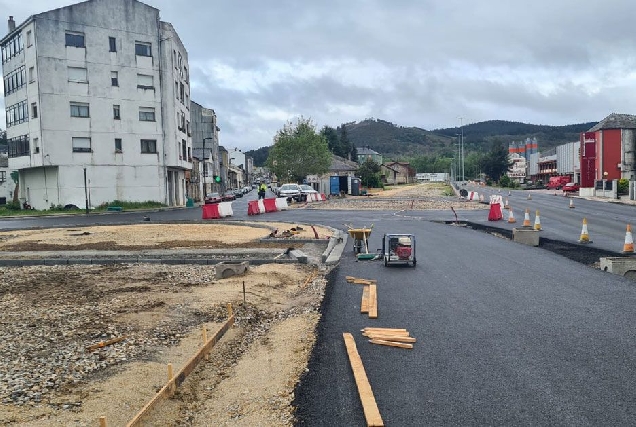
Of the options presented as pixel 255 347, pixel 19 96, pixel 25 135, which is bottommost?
pixel 255 347

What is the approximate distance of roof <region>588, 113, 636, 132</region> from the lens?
203ft

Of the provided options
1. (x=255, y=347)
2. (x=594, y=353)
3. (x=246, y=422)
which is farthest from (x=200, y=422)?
(x=594, y=353)

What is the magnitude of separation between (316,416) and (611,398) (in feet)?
9.21

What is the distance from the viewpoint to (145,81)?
166ft

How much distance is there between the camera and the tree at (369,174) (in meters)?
91.4

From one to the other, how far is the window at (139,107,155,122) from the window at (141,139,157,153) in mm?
1836

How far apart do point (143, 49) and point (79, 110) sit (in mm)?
7796

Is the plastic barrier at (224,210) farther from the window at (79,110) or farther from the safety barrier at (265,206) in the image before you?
the window at (79,110)

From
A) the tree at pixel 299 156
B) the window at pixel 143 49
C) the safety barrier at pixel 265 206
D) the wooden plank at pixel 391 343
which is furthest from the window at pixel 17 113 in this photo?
the wooden plank at pixel 391 343

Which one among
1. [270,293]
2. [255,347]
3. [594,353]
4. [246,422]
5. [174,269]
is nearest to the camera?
[246,422]

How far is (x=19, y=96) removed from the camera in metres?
49.0

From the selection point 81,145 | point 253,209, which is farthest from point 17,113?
point 253,209

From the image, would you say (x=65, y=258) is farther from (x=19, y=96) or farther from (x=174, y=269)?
(x=19, y=96)

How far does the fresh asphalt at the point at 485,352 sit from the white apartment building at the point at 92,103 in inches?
1572
